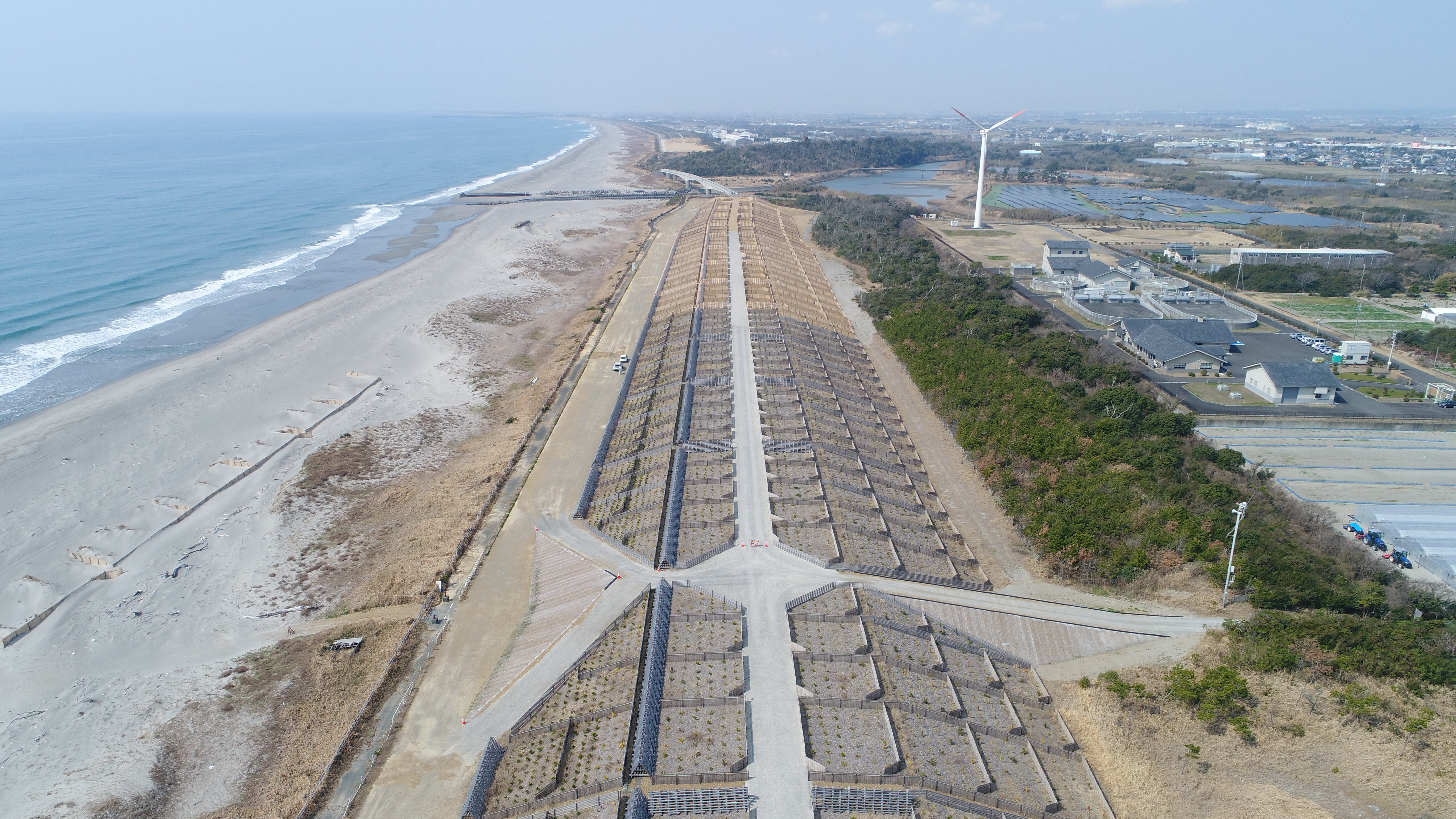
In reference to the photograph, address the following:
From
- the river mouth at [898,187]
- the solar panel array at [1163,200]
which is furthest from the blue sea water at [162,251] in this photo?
the solar panel array at [1163,200]

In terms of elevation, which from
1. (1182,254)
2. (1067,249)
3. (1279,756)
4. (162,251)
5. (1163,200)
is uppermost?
(1163,200)

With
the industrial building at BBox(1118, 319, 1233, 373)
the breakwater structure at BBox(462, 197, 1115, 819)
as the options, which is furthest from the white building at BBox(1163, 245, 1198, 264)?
the breakwater structure at BBox(462, 197, 1115, 819)

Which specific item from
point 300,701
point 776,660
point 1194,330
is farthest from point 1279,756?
point 1194,330

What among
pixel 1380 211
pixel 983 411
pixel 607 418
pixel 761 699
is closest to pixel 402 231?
pixel 607 418

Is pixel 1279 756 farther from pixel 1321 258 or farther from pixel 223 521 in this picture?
pixel 1321 258

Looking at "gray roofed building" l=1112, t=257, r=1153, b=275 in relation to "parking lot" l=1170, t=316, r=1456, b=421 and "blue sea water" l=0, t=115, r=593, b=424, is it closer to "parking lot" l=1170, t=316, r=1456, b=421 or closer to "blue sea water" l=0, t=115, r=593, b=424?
"parking lot" l=1170, t=316, r=1456, b=421

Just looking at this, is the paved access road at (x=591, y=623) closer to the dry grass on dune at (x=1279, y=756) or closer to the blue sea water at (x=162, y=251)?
the dry grass on dune at (x=1279, y=756)
